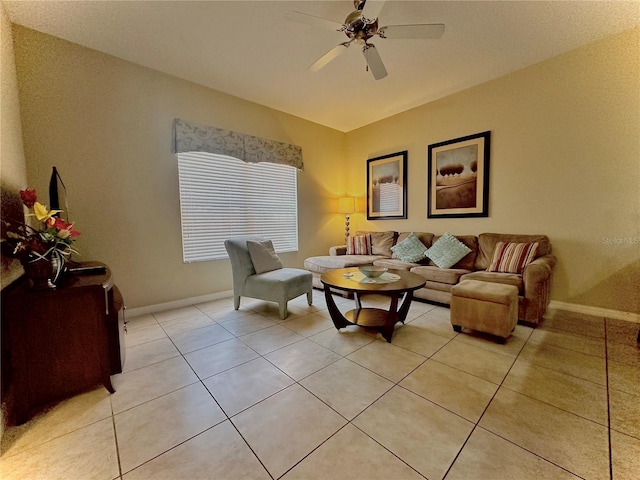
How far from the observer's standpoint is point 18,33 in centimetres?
221

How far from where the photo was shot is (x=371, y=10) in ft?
5.80

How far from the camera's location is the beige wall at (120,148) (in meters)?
2.32

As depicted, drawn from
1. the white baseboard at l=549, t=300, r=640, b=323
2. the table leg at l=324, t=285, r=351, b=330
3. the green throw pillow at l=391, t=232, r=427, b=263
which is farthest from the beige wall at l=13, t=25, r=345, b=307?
the white baseboard at l=549, t=300, r=640, b=323

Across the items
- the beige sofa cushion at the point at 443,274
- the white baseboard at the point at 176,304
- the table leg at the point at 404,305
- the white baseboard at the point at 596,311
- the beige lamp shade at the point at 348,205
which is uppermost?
the beige lamp shade at the point at 348,205

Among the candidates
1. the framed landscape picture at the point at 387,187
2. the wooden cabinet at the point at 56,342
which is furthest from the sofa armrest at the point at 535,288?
the wooden cabinet at the point at 56,342

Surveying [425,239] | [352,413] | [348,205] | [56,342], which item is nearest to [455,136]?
[425,239]

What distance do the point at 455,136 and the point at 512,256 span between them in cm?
185

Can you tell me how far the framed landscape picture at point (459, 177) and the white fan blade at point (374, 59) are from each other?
5.69ft

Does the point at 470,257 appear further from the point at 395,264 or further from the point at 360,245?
the point at 360,245

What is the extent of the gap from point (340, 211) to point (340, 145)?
1.37 metres

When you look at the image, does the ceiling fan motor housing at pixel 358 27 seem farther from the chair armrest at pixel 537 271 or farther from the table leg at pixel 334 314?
the chair armrest at pixel 537 271

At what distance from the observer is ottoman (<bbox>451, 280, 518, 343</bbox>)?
6.77ft

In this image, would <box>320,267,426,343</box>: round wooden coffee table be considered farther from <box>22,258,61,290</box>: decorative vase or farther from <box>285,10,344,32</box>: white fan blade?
<box>285,10,344,32</box>: white fan blade

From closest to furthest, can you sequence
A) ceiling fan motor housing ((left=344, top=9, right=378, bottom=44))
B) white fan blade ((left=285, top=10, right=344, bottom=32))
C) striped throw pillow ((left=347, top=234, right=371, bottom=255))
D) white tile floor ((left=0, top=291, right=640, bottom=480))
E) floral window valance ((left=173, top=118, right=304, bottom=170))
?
white tile floor ((left=0, top=291, right=640, bottom=480))
white fan blade ((left=285, top=10, right=344, bottom=32))
ceiling fan motor housing ((left=344, top=9, right=378, bottom=44))
floral window valance ((left=173, top=118, right=304, bottom=170))
striped throw pillow ((left=347, top=234, right=371, bottom=255))
